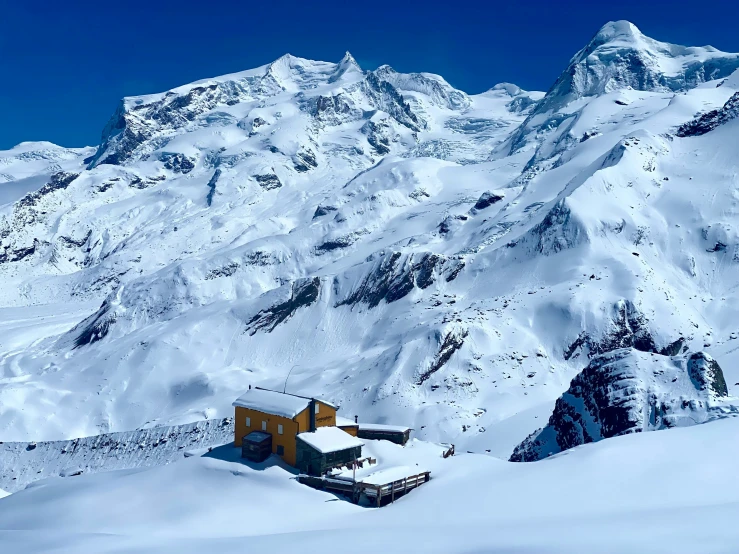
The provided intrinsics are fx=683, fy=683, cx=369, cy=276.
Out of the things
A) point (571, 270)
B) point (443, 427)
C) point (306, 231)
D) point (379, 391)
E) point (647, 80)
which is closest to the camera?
point (443, 427)

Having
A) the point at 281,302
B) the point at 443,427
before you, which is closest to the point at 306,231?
the point at 281,302

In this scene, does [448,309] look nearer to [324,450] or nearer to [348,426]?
[348,426]

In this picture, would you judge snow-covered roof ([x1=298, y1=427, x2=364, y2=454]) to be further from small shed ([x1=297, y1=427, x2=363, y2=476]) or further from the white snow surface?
the white snow surface

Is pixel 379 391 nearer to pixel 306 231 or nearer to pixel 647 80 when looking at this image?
pixel 306 231

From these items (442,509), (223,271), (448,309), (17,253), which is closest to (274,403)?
(442,509)

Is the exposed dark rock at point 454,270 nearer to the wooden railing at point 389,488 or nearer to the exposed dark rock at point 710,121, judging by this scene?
the exposed dark rock at point 710,121
